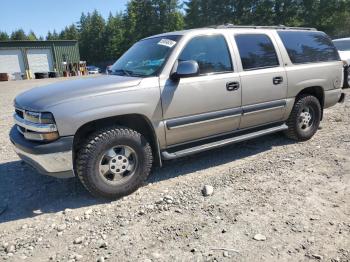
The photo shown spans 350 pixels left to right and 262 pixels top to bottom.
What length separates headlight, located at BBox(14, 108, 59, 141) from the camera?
139 inches

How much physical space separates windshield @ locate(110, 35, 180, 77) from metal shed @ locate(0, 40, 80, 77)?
39.2 meters

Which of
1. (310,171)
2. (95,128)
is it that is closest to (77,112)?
(95,128)

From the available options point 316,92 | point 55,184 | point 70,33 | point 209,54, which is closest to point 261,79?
point 209,54

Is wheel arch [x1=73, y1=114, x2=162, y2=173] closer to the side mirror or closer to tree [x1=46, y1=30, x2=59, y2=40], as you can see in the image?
the side mirror

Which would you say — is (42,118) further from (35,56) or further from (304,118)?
(35,56)

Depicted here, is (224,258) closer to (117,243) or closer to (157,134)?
(117,243)

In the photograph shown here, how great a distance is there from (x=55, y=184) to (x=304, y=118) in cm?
407

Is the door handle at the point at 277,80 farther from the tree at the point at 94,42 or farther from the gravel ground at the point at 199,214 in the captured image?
the tree at the point at 94,42

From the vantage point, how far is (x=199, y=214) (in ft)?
11.6

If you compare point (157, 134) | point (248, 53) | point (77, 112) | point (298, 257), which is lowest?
point (298, 257)

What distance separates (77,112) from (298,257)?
249 centimetres

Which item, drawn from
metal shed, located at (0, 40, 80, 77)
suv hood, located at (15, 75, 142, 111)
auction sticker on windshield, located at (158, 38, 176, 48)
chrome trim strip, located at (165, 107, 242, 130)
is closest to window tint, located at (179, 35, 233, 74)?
auction sticker on windshield, located at (158, 38, 176, 48)

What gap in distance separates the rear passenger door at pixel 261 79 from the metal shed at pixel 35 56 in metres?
39.8

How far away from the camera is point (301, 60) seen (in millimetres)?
5535
